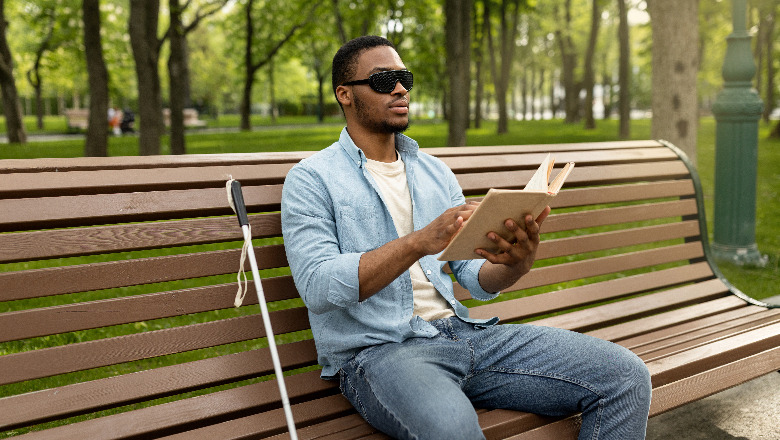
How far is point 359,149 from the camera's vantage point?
2.89 m

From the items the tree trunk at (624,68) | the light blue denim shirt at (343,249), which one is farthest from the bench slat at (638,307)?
the tree trunk at (624,68)

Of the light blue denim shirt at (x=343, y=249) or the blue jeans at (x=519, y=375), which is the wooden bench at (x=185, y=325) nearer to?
the blue jeans at (x=519, y=375)

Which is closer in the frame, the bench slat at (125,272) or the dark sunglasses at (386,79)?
the bench slat at (125,272)

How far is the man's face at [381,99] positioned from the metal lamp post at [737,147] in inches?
177

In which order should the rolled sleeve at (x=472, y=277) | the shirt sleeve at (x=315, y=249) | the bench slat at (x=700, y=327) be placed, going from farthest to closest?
the bench slat at (x=700, y=327) < the rolled sleeve at (x=472, y=277) < the shirt sleeve at (x=315, y=249)

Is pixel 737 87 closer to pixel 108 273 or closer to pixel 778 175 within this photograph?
pixel 108 273

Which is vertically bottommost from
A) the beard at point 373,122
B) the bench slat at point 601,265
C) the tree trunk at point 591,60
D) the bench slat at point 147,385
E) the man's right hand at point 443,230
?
the bench slat at point 147,385

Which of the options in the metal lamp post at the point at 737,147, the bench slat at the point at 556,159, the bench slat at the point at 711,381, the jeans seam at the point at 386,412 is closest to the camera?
the jeans seam at the point at 386,412

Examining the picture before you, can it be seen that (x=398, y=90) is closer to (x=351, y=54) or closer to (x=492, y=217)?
(x=351, y=54)

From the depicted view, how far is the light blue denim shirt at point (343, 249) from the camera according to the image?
2.49m

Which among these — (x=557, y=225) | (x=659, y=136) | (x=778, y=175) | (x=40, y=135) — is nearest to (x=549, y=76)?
(x=40, y=135)

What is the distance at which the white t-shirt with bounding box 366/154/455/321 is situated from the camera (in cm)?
287

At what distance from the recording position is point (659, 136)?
821cm

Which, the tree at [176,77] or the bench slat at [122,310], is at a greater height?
the tree at [176,77]
